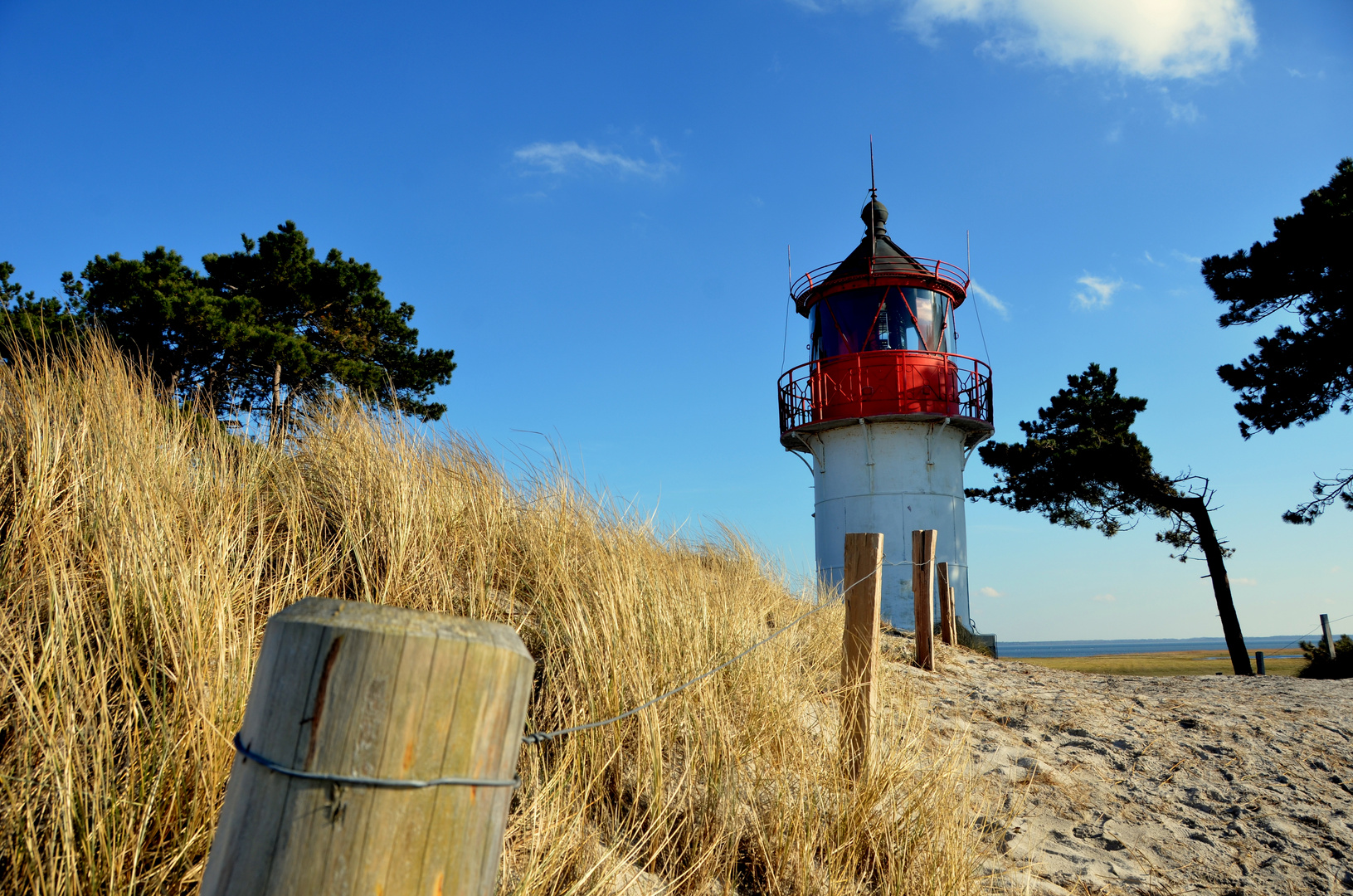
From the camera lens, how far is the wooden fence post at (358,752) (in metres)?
0.88

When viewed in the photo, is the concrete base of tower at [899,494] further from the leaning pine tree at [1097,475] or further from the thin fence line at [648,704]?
the thin fence line at [648,704]

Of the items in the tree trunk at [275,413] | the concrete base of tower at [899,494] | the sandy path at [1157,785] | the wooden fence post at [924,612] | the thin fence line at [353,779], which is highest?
the concrete base of tower at [899,494]

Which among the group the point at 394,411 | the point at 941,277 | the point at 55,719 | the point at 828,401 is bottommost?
the point at 55,719

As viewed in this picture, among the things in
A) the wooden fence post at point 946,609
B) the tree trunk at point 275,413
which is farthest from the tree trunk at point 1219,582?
the tree trunk at point 275,413

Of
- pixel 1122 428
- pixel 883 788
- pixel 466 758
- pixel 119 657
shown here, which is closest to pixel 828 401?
pixel 1122 428

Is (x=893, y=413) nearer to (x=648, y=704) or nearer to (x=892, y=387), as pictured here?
(x=892, y=387)

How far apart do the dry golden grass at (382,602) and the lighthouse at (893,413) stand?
9.13m

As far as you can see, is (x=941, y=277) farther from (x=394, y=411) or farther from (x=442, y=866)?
(x=442, y=866)

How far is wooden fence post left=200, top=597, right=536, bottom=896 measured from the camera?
877 millimetres

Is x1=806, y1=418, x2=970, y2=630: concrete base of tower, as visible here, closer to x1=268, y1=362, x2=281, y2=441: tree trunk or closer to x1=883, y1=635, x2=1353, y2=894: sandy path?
x1=883, y1=635, x2=1353, y2=894: sandy path

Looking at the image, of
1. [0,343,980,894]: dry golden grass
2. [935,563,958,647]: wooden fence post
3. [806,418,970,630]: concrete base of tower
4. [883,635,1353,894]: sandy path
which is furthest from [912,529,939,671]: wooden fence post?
[806,418,970,630]: concrete base of tower

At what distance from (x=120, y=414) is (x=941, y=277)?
1276cm

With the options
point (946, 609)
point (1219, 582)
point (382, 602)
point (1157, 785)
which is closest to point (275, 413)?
point (382, 602)

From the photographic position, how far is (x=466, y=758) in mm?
918
